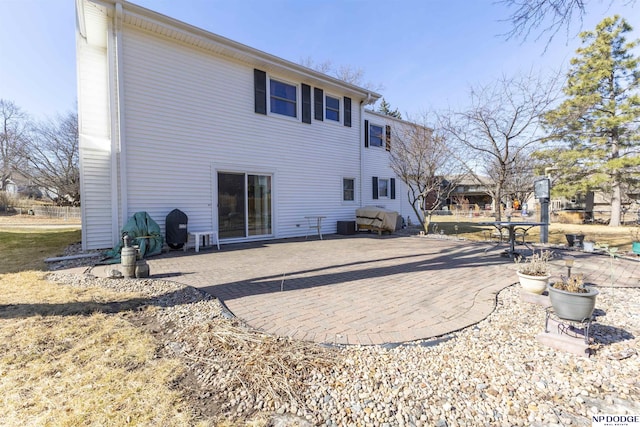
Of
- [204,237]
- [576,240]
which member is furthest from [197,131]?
[576,240]

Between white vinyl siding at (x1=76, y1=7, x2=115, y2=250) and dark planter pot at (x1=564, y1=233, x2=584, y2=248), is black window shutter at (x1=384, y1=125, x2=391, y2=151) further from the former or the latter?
white vinyl siding at (x1=76, y1=7, x2=115, y2=250)

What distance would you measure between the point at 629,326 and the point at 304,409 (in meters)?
3.52

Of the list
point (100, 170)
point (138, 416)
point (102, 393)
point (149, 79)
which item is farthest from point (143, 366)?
point (149, 79)

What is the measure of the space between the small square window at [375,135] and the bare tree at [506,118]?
4.39m

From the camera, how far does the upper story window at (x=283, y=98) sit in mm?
9766

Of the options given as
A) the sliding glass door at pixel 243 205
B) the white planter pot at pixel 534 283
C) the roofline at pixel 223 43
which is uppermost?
the roofline at pixel 223 43

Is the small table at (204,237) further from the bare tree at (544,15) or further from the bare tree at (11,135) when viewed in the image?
the bare tree at (11,135)

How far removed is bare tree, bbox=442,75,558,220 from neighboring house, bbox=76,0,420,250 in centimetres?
462

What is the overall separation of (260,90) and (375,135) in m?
6.42

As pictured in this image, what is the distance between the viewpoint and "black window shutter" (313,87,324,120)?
35.4 ft

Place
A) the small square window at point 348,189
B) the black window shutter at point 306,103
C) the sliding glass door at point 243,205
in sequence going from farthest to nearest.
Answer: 1. the small square window at point 348,189
2. the black window shutter at point 306,103
3. the sliding glass door at point 243,205

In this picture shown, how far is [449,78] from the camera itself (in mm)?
11039

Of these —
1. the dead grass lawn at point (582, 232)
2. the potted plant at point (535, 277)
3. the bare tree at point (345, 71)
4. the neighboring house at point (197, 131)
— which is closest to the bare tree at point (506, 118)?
the dead grass lawn at point (582, 232)

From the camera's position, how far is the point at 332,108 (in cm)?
1159
